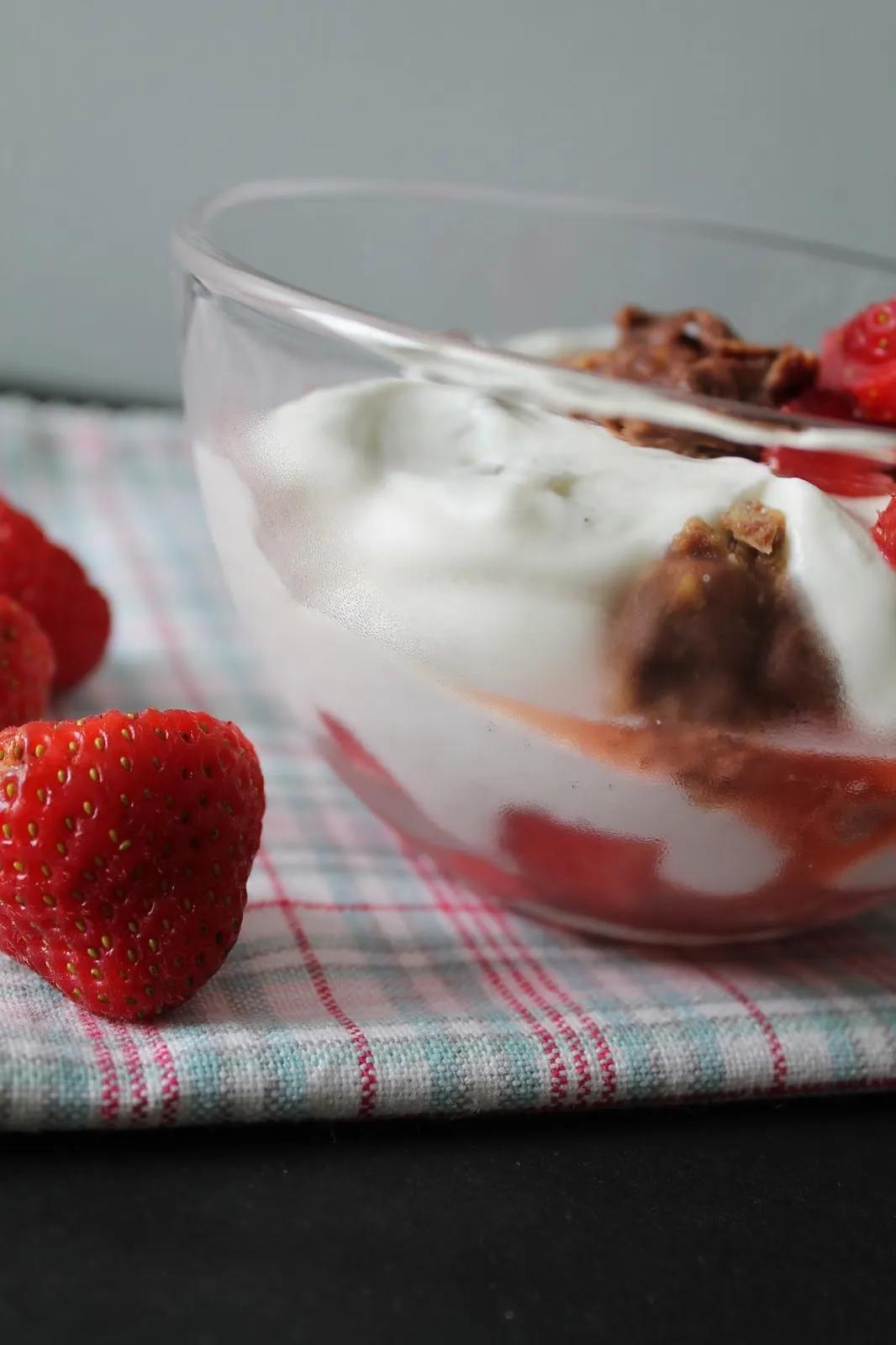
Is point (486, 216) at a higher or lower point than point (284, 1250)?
higher

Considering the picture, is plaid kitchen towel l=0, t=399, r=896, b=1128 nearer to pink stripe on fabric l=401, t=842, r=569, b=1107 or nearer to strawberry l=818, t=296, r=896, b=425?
pink stripe on fabric l=401, t=842, r=569, b=1107

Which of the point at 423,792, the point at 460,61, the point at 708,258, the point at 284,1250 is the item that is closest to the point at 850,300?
the point at 708,258

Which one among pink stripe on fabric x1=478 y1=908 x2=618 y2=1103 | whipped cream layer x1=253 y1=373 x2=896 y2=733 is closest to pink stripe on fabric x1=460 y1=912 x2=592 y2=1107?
pink stripe on fabric x1=478 y1=908 x2=618 y2=1103

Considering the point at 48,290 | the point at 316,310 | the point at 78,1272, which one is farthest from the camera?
the point at 48,290

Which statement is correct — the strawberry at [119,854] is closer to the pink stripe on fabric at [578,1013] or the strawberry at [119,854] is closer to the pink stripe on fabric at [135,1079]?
the pink stripe on fabric at [135,1079]

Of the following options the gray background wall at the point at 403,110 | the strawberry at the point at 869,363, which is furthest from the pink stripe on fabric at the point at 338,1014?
the gray background wall at the point at 403,110

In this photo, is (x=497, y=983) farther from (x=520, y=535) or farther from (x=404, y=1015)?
(x=520, y=535)

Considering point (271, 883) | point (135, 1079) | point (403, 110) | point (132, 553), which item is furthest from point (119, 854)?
point (403, 110)

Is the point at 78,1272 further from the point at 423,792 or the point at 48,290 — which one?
the point at 48,290
